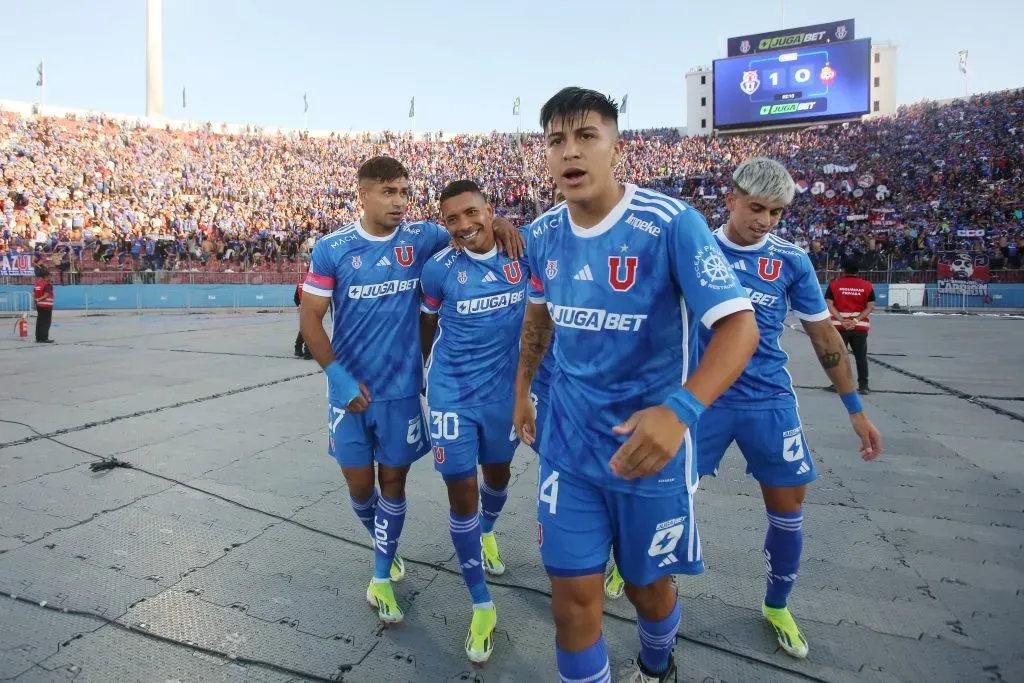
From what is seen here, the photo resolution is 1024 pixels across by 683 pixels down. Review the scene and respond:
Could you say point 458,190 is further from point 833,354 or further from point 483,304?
point 833,354

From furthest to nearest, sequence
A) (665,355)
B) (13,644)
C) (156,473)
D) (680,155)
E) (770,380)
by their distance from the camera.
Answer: (680,155), (156,473), (770,380), (13,644), (665,355)

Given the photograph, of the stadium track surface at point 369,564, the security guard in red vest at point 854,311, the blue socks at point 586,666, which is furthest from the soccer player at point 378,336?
the security guard in red vest at point 854,311

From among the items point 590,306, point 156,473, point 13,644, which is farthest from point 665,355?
point 156,473

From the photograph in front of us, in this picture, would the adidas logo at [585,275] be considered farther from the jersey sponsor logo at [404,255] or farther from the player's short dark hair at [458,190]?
the jersey sponsor logo at [404,255]

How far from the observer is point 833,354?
10.7 feet

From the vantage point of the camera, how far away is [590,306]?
2145 millimetres

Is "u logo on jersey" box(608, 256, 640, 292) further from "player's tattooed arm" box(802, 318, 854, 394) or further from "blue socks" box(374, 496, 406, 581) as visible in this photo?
"blue socks" box(374, 496, 406, 581)

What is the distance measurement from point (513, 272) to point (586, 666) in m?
2.08

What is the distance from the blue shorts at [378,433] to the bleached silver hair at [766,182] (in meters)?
2.05

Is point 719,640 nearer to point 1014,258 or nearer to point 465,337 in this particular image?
point 465,337

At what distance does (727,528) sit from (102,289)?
27764 mm

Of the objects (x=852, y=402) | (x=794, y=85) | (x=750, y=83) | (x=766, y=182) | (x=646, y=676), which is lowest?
(x=646, y=676)

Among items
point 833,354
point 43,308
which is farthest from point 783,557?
point 43,308

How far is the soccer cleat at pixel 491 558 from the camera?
371cm
